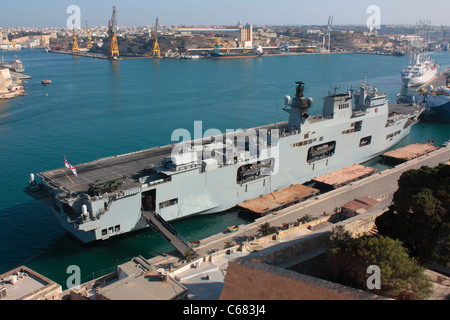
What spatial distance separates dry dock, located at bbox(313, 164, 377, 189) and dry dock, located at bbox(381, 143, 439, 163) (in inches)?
222

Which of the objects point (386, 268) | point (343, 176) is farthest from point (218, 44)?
point (386, 268)

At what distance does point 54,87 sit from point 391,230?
253 feet

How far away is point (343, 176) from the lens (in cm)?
3453

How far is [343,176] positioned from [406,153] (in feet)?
36.7

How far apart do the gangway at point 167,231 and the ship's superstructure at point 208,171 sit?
0.38 metres

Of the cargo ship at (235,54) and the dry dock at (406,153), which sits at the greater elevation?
the cargo ship at (235,54)

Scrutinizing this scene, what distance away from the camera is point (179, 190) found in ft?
86.9

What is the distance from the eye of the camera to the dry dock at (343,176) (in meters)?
33.1

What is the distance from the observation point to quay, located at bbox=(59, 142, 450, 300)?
12654 millimetres

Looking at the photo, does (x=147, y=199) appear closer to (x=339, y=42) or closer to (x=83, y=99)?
(x=83, y=99)

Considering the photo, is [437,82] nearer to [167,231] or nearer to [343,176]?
[343,176]

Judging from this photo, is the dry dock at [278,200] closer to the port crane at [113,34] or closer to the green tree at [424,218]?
the green tree at [424,218]

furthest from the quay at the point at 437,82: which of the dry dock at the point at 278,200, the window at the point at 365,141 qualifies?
the dry dock at the point at 278,200
